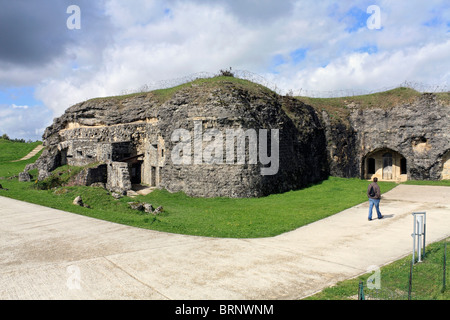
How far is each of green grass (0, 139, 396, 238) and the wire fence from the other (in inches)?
186

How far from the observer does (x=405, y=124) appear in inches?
1048

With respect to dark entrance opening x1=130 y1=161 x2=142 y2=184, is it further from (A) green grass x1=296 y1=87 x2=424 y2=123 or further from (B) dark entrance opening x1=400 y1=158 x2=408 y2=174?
(B) dark entrance opening x1=400 y1=158 x2=408 y2=174

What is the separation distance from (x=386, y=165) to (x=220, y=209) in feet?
65.5

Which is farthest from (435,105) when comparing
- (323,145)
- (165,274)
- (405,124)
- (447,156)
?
(165,274)

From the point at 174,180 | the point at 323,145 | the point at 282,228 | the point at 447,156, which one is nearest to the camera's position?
the point at 282,228

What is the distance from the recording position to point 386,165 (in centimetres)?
2923

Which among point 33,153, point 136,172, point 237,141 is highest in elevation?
point 237,141

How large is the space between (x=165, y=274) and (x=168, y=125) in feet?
54.3

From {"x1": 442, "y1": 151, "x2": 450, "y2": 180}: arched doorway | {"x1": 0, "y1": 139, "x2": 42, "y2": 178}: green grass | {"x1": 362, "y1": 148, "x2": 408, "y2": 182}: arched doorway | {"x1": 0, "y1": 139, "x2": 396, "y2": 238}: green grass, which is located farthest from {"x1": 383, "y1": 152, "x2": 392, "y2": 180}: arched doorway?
{"x1": 0, "y1": 139, "x2": 42, "y2": 178}: green grass

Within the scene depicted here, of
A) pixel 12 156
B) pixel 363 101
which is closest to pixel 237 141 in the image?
pixel 363 101

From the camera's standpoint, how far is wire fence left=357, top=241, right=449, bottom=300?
5.51 metres

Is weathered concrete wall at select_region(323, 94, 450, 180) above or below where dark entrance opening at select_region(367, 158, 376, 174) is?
above

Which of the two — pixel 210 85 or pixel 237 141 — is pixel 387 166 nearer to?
pixel 237 141
